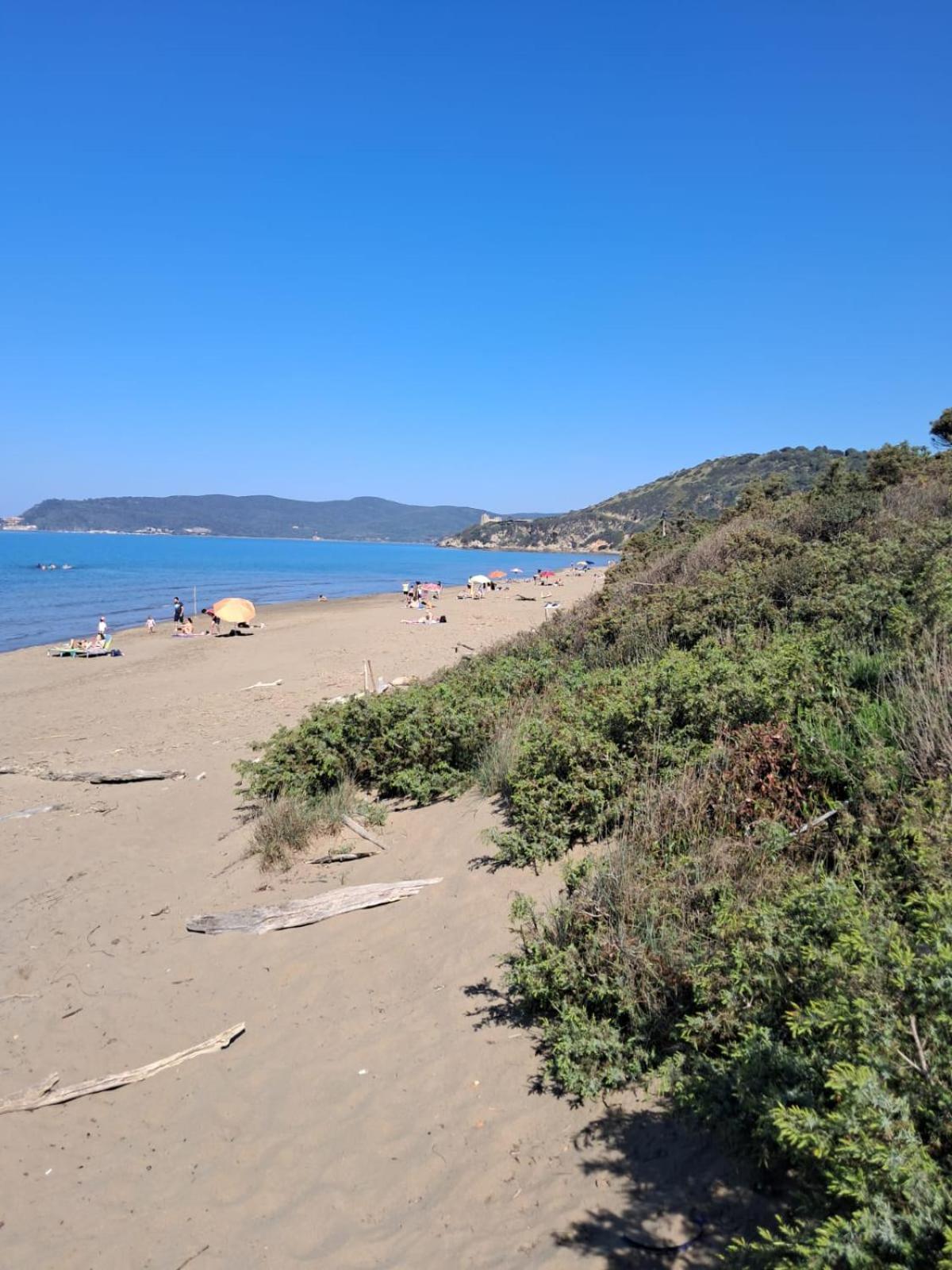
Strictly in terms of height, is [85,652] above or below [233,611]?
below

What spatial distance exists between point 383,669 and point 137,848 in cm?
1140

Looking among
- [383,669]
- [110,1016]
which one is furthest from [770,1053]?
[383,669]

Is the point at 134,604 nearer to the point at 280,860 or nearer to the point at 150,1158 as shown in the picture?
the point at 280,860

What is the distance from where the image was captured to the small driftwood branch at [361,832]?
6.50 metres

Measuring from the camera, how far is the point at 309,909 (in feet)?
18.8

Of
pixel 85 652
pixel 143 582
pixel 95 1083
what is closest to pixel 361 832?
pixel 95 1083

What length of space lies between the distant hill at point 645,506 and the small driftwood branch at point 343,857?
205 feet

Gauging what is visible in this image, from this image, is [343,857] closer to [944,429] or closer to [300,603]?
[944,429]

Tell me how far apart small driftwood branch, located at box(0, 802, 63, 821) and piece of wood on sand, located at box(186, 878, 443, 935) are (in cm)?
441

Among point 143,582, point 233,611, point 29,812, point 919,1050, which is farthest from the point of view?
point 143,582

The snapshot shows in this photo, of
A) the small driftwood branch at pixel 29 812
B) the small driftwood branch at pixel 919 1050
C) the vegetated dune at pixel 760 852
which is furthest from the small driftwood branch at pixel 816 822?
the small driftwood branch at pixel 29 812

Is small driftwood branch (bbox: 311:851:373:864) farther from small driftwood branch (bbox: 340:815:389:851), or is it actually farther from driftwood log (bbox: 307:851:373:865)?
small driftwood branch (bbox: 340:815:389:851)

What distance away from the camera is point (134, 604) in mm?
41812

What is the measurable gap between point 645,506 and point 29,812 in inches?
5264
